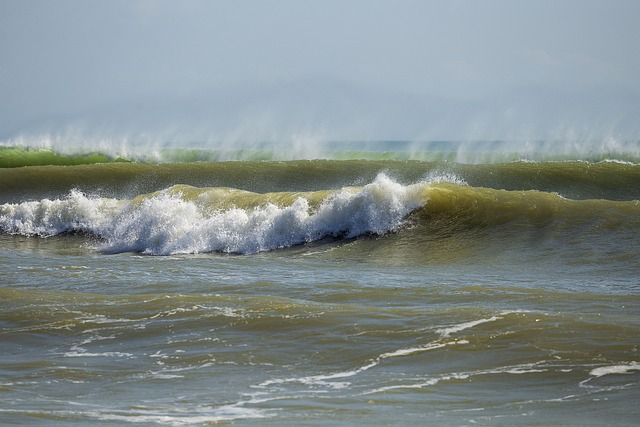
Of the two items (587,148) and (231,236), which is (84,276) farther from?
(587,148)

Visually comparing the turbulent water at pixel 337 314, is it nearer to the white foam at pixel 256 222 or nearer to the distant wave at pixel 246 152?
the white foam at pixel 256 222

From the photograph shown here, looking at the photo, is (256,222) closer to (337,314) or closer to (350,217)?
(350,217)

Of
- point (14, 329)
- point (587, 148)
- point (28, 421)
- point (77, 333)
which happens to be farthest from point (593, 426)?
point (587, 148)

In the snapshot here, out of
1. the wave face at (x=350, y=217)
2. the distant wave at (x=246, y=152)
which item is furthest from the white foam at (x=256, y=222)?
the distant wave at (x=246, y=152)

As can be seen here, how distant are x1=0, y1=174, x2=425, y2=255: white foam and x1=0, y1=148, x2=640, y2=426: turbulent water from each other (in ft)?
0.14

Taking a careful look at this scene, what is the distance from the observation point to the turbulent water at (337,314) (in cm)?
638

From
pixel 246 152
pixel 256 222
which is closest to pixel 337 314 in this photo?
pixel 256 222

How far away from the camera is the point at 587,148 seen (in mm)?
35156

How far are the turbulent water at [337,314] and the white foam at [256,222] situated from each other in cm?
4

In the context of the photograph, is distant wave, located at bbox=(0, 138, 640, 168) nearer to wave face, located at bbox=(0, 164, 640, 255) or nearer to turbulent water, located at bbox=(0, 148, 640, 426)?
wave face, located at bbox=(0, 164, 640, 255)

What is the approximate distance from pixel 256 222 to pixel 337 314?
8788mm

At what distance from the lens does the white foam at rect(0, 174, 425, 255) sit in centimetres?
1684


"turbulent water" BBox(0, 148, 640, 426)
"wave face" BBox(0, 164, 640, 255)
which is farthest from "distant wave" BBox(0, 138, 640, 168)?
"turbulent water" BBox(0, 148, 640, 426)

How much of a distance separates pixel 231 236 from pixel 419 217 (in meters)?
3.54
